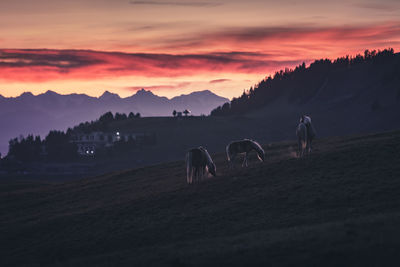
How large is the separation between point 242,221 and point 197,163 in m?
13.0

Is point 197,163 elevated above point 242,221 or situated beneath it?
elevated above

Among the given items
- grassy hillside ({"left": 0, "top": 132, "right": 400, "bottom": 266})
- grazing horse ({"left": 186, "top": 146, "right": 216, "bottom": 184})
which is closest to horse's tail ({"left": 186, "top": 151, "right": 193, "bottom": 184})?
grazing horse ({"left": 186, "top": 146, "right": 216, "bottom": 184})

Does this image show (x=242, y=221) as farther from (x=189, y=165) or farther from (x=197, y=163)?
(x=189, y=165)

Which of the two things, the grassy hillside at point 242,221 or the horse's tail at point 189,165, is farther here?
the horse's tail at point 189,165

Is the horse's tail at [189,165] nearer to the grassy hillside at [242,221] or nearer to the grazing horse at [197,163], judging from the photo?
the grazing horse at [197,163]

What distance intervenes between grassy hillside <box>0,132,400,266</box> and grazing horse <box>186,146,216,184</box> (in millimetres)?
1167

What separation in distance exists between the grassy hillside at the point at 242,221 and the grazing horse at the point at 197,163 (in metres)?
1.17

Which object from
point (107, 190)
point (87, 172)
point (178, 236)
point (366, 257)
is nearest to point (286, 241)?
point (366, 257)

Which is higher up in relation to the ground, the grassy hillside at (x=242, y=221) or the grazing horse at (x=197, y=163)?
the grazing horse at (x=197, y=163)

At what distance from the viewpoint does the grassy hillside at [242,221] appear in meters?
21.4

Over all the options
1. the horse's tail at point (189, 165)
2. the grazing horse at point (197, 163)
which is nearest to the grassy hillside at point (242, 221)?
the grazing horse at point (197, 163)

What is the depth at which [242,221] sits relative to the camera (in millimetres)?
30672

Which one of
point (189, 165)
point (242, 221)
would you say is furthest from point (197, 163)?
point (242, 221)

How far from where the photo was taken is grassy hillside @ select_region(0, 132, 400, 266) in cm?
2144
